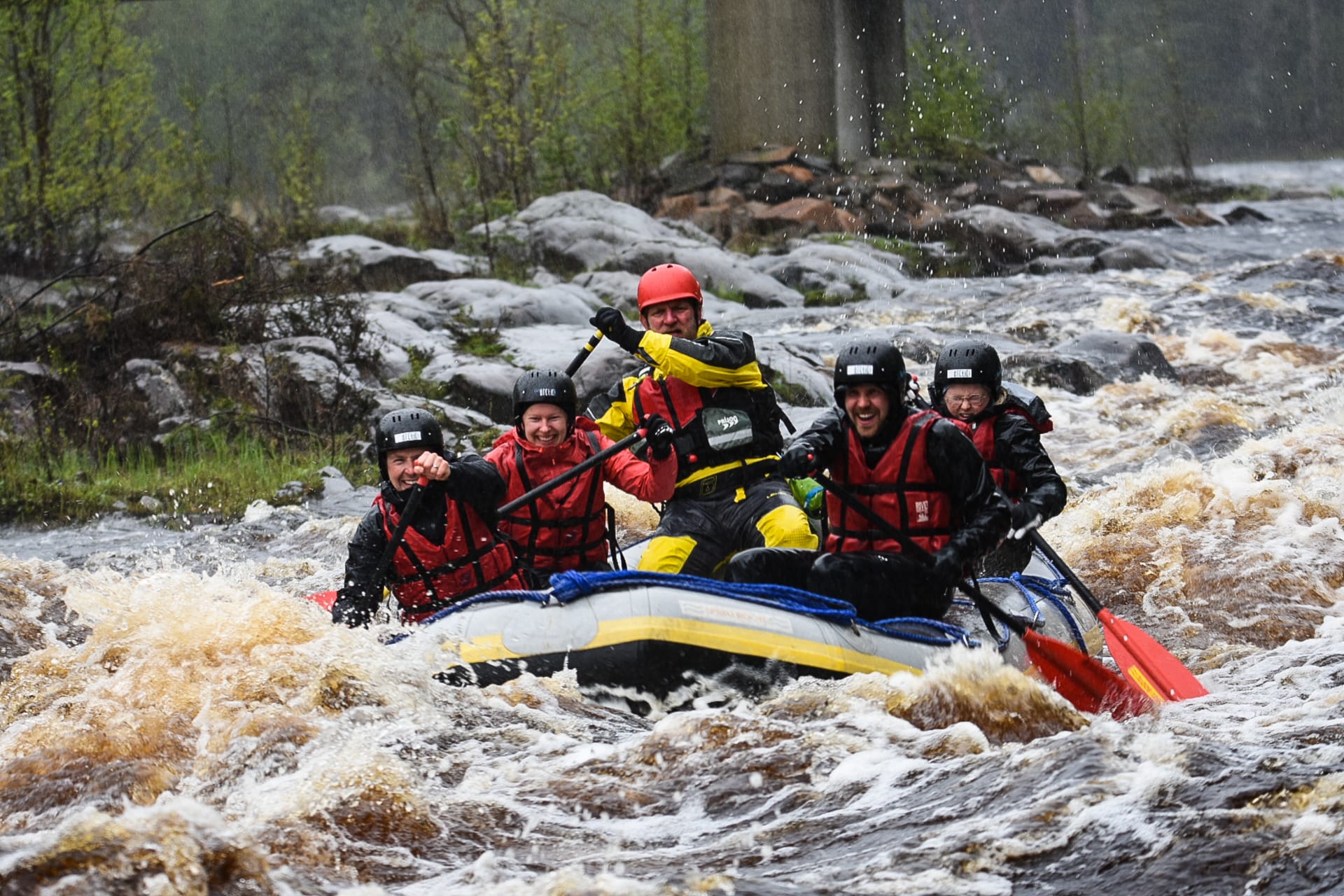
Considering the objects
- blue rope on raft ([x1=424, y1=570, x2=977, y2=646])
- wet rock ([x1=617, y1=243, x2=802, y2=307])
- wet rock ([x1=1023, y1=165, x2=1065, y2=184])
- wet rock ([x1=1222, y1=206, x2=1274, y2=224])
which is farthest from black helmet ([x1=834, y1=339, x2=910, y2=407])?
wet rock ([x1=1023, y1=165, x2=1065, y2=184])

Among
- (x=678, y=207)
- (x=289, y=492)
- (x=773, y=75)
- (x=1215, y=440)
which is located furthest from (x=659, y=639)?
(x=773, y=75)

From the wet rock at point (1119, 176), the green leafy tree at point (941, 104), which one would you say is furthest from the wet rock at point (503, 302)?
the wet rock at point (1119, 176)

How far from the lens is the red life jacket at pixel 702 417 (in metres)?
5.84

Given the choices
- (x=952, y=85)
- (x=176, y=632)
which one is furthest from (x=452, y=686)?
(x=952, y=85)

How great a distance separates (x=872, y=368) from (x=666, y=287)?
1.25m

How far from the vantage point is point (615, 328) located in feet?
18.1

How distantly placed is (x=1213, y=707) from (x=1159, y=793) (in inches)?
52.7

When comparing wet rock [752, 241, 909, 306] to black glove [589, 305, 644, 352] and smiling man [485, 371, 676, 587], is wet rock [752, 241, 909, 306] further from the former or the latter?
black glove [589, 305, 644, 352]

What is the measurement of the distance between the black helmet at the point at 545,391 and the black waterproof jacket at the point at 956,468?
1.13m

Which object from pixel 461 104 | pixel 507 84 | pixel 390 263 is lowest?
pixel 390 263

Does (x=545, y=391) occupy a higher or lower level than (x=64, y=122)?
lower

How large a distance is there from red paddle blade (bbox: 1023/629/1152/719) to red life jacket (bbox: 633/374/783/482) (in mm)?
1464

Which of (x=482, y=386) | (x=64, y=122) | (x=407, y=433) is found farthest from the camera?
(x=64, y=122)

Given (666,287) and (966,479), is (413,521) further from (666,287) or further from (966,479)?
(966,479)
